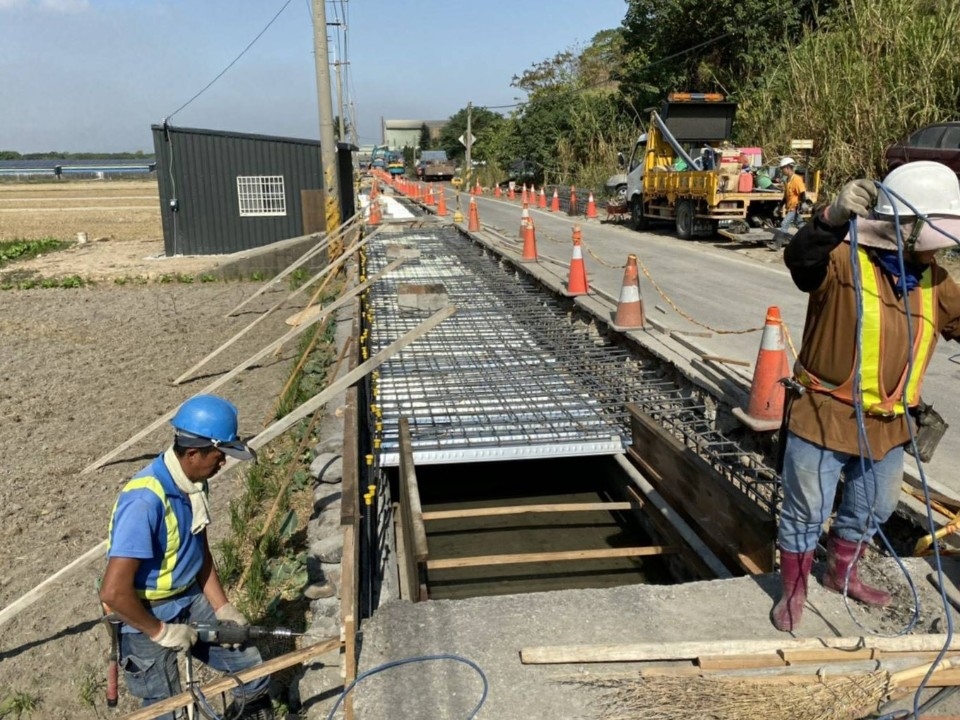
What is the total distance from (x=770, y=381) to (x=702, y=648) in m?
2.92

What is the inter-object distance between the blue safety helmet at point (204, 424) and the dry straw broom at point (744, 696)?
5.69ft

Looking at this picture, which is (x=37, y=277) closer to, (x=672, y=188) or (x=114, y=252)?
(x=114, y=252)

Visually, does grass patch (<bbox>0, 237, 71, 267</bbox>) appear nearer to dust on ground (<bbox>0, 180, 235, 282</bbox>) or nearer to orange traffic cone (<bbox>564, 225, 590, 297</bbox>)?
dust on ground (<bbox>0, 180, 235, 282</bbox>)

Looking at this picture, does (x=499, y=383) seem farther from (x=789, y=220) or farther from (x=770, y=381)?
(x=789, y=220)

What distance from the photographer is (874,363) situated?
3021 millimetres

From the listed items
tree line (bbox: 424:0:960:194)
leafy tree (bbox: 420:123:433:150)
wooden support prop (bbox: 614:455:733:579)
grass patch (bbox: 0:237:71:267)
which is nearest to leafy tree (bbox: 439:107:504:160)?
leafy tree (bbox: 420:123:433:150)

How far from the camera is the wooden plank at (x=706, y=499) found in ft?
14.0

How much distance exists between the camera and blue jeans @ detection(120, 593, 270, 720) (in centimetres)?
309

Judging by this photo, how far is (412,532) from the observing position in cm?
452

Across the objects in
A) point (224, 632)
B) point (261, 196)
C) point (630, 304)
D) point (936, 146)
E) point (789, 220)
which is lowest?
point (224, 632)

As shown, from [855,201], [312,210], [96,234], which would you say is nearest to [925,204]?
[855,201]

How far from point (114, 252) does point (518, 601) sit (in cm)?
2193

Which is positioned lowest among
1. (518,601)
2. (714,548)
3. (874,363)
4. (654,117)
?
(714,548)

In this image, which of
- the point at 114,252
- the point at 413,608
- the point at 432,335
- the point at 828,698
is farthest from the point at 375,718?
the point at 114,252
